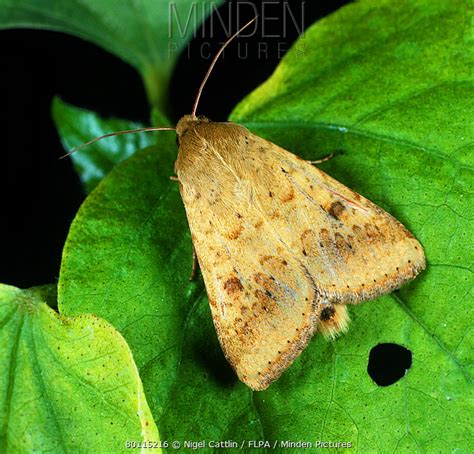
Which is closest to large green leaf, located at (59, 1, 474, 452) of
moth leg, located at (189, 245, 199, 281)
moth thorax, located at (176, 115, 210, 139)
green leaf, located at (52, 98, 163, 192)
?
moth leg, located at (189, 245, 199, 281)

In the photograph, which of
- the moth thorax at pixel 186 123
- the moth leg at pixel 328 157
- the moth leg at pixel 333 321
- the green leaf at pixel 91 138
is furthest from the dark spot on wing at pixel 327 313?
the green leaf at pixel 91 138

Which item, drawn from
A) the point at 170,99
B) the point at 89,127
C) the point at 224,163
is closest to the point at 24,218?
the point at 89,127

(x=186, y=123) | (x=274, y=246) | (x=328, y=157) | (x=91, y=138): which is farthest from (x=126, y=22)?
(x=274, y=246)

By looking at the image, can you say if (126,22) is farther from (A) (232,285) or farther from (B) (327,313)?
(B) (327,313)

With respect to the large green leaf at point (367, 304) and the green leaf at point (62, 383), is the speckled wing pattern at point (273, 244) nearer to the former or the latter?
the large green leaf at point (367, 304)

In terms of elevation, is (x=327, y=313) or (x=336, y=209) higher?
(x=336, y=209)

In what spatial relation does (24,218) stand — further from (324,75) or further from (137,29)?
(324,75)
